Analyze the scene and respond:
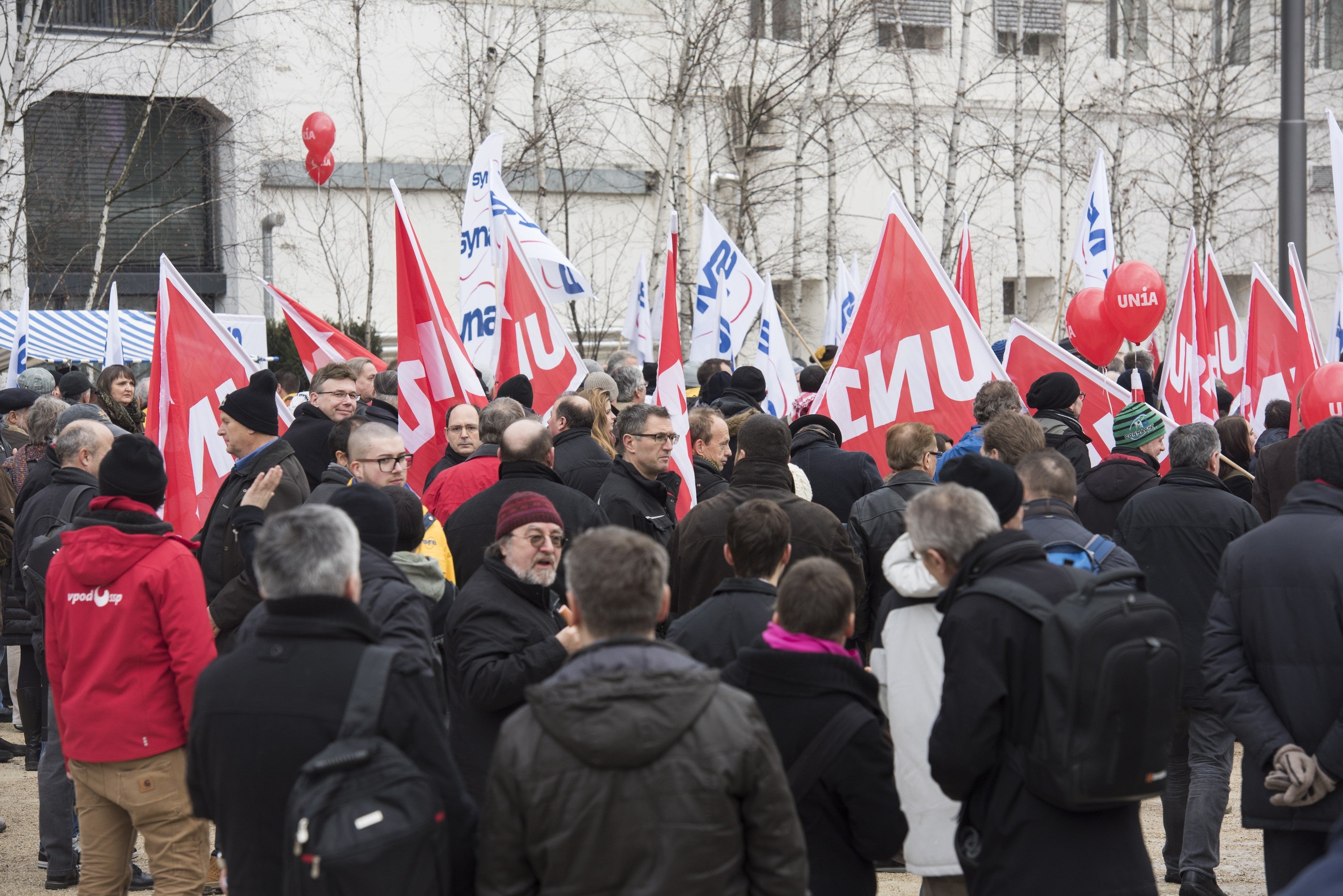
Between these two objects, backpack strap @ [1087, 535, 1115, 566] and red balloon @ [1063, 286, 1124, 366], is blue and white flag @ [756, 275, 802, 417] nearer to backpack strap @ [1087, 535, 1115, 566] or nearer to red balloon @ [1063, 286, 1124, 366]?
red balloon @ [1063, 286, 1124, 366]

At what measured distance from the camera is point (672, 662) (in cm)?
310

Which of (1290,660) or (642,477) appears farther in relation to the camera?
(642,477)

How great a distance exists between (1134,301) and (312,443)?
6898 mm

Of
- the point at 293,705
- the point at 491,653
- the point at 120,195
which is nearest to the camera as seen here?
the point at 293,705

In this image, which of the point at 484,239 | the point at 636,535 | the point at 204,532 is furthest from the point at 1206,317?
the point at 636,535

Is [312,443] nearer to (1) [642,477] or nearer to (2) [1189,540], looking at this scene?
(1) [642,477]

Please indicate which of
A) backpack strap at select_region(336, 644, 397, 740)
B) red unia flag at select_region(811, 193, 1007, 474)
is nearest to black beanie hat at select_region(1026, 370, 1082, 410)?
red unia flag at select_region(811, 193, 1007, 474)

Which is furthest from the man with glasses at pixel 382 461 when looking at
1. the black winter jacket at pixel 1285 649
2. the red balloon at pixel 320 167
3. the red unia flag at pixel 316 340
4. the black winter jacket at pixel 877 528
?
the red balloon at pixel 320 167

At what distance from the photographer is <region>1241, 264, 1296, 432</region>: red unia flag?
10766 millimetres

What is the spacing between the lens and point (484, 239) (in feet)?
34.3

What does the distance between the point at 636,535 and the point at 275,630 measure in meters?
0.89

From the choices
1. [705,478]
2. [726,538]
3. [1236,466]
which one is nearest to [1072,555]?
[726,538]

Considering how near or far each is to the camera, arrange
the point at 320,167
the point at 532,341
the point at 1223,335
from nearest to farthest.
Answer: the point at 532,341
the point at 1223,335
the point at 320,167

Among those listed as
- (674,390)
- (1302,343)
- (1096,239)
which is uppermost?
(1096,239)
